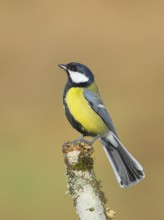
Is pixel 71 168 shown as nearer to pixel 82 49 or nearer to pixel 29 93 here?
pixel 29 93

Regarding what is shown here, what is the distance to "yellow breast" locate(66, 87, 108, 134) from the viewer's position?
4254 millimetres

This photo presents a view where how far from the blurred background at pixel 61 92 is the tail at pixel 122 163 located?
4192 mm

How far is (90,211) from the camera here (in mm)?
2924

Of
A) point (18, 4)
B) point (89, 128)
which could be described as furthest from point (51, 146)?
point (89, 128)

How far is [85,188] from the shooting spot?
3014 millimetres

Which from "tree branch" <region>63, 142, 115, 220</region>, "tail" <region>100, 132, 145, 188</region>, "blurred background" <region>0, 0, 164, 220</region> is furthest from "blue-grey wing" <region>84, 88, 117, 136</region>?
"blurred background" <region>0, 0, 164, 220</region>

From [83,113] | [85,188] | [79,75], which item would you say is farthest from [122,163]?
[85,188]

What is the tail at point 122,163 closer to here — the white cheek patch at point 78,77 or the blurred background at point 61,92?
the white cheek patch at point 78,77

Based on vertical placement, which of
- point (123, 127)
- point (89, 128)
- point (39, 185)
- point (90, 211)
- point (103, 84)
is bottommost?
point (90, 211)

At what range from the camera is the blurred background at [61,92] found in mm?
9070

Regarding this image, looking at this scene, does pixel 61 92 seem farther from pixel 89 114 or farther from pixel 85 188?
pixel 85 188

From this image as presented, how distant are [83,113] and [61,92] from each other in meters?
6.79

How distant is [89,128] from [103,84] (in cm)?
761

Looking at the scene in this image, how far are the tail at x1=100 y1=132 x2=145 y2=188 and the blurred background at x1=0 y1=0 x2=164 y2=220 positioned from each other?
165 inches
